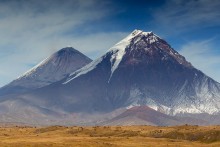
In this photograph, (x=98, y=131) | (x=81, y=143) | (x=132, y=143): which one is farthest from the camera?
(x=98, y=131)

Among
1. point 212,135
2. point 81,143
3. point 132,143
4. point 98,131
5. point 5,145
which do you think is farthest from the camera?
point 98,131

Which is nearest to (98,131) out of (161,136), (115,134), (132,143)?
(115,134)

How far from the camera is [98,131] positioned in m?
199

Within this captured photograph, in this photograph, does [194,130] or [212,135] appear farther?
[194,130]

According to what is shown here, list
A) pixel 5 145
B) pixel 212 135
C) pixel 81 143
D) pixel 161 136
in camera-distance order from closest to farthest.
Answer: pixel 5 145 < pixel 81 143 < pixel 212 135 < pixel 161 136

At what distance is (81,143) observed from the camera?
140 meters

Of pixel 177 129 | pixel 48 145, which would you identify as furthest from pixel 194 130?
pixel 48 145

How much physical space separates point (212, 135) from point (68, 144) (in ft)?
187

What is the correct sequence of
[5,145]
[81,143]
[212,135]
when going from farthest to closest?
[212,135] < [81,143] < [5,145]

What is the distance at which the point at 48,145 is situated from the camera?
13188cm

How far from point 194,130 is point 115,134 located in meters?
32.4

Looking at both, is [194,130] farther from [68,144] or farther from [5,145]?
[5,145]

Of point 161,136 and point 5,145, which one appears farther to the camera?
point 161,136

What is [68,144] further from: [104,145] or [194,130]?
[194,130]
